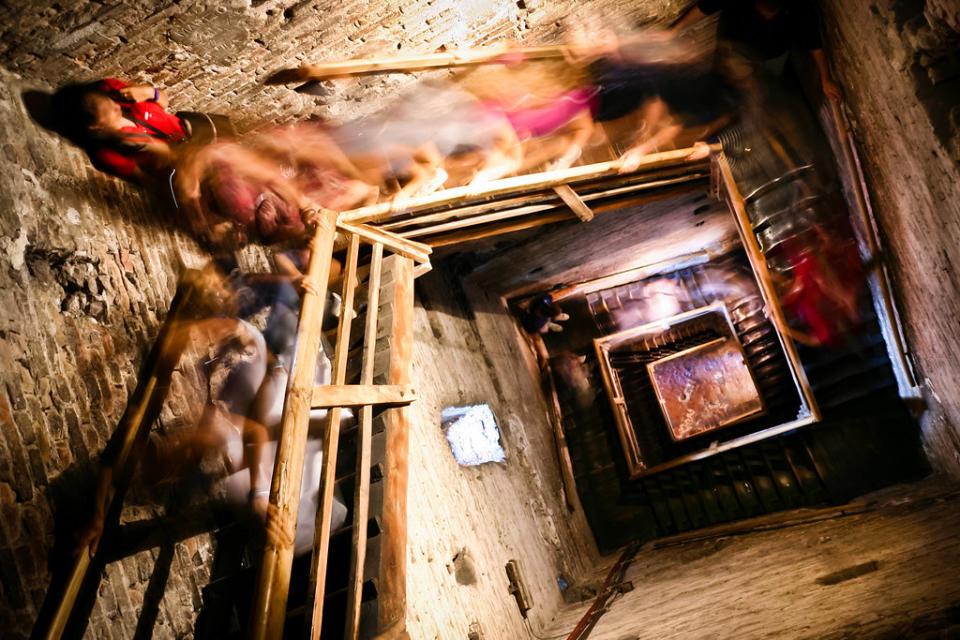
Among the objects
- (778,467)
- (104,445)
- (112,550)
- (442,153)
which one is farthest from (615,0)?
(778,467)

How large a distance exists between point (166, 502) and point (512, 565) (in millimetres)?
3066

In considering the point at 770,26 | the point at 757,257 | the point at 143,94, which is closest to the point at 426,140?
the point at 143,94

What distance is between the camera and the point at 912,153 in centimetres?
345

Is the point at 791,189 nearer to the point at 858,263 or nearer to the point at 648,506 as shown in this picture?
the point at 858,263

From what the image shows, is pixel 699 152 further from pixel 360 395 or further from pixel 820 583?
pixel 360 395

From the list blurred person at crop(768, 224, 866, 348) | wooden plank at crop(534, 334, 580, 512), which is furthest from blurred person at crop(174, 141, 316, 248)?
wooden plank at crop(534, 334, 580, 512)

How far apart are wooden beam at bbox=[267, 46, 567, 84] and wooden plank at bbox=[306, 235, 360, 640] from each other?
1424 mm

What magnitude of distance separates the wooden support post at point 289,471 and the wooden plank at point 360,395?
11 centimetres

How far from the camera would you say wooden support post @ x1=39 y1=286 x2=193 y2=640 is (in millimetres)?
2113

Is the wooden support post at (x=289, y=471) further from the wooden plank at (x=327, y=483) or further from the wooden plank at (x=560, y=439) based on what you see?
the wooden plank at (x=560, y=439)

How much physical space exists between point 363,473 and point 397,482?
0.26 meters

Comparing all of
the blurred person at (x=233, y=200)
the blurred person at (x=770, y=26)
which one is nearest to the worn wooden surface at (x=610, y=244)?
the blurred person at (x=770, y=26)

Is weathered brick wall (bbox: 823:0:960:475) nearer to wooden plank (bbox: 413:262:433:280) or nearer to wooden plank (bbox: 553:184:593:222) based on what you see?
wooden plank (bbox: 553:184:593:222)

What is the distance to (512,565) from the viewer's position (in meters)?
4.65
